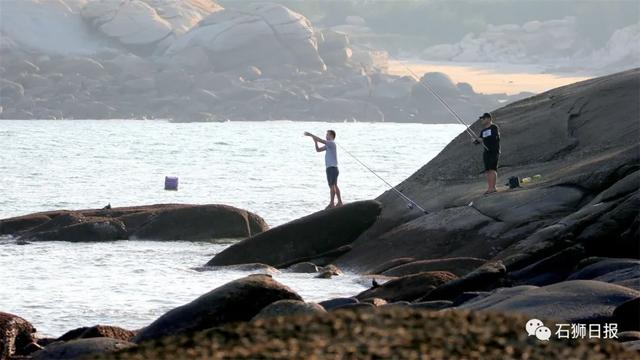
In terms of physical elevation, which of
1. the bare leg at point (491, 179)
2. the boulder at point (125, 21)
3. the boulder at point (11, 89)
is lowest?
the bare leg at point (491, 179)

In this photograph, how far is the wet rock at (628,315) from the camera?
962 centimetres

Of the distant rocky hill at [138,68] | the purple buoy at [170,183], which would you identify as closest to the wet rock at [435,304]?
the purple buoy at [170,183]

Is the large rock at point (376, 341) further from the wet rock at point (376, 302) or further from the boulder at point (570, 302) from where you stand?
the wet rock at point (376, 302)

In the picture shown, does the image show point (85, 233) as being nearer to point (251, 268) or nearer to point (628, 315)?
point (251, 268)

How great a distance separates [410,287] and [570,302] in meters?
3.67

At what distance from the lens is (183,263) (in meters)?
20.1

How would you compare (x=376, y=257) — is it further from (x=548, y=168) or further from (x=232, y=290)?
(x=232, y=290)

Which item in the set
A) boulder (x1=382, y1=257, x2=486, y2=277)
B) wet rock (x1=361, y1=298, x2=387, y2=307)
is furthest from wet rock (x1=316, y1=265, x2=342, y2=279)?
wet rock (x1=361, y1=298, x2=387, y2=307)

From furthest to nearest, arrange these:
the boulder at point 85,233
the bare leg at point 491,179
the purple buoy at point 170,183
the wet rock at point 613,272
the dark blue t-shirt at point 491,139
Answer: the purple buoy at point 170,183
the boulder at point 85,233
the dark blue t-shirt at point 491,139
the bare leg at point 491,179
the wet rock at point 613,272

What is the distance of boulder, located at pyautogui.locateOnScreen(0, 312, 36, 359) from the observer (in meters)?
11.2

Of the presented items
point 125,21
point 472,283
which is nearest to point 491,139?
point 472,283

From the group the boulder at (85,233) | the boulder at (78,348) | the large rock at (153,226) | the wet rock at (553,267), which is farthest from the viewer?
the large rock at (153,226)

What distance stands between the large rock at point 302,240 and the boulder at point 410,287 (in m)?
5.36

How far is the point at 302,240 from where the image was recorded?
19.3 m
